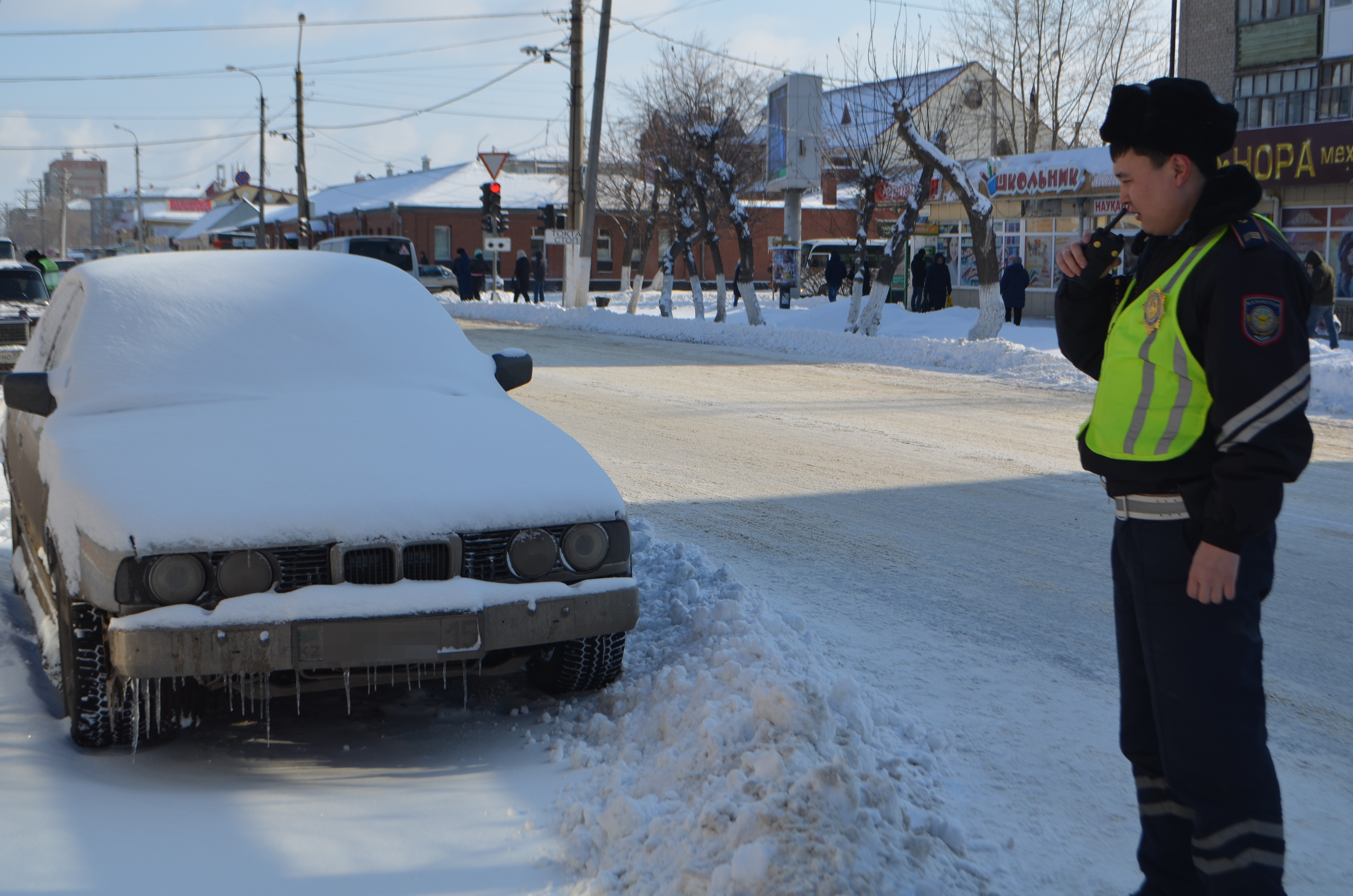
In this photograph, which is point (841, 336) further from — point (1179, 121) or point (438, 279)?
point (438, 279)

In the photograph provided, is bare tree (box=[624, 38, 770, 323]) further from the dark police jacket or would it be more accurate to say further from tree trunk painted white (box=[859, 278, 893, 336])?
the dark police jacket

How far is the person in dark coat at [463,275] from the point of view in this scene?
119 feet

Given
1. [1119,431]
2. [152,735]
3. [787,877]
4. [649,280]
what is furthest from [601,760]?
[649,280]

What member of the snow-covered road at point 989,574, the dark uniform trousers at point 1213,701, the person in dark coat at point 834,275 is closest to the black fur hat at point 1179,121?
the dark uniform trousers at point 1213,701

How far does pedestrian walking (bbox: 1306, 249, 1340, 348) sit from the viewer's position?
14172 millimetres

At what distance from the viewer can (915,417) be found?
1091cm

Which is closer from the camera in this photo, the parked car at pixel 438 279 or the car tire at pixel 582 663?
the car tire at pixel 582 663

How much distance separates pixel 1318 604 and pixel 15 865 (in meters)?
4.99

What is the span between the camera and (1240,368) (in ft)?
6.91

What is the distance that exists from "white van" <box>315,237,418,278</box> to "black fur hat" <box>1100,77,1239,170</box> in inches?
1161

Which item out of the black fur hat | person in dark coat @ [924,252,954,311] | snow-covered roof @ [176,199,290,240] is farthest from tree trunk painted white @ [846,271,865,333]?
snow-covered roof @ [176,199,290,240]

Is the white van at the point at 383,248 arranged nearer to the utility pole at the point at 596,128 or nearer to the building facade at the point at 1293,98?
the utility pole at the point at 596,128

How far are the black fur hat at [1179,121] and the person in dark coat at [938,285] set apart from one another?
81.5 feet

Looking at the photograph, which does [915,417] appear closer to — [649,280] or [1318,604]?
[1318,604]
